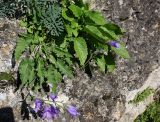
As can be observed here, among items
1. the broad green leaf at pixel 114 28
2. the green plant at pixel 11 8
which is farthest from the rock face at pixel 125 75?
the green plant at pixel 11 8

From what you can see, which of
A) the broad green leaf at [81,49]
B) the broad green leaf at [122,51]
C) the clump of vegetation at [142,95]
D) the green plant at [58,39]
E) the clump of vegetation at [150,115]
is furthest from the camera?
the clump of vegetation at [150,115]

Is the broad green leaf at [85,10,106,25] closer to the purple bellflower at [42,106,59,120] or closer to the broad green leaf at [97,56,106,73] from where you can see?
the broad green leaf at [97,56,106,73]

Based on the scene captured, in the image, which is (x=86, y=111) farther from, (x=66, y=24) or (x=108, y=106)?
(x=66, y=24)

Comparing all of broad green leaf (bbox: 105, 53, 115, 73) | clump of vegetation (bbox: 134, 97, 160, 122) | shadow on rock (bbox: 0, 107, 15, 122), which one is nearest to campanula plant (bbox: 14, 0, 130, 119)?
broad green leaf (bbox: 105, 53, 115, 73)

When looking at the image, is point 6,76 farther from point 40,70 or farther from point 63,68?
point 63,68

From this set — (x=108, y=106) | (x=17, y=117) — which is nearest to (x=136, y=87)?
(x=108, y=106)

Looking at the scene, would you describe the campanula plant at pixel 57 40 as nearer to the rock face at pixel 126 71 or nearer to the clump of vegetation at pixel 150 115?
the rock face at pixel 126 71

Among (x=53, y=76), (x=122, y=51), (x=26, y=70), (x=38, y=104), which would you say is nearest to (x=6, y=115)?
(x=38, y=104)
